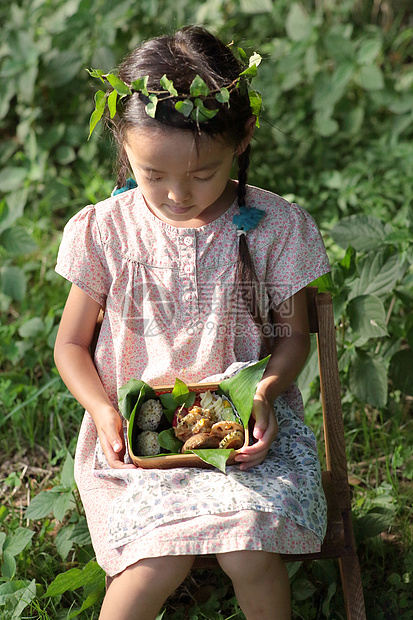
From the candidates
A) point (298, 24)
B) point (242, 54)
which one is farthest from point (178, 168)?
point (298, 24)

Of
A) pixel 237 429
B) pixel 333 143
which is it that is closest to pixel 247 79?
pixel 237 429

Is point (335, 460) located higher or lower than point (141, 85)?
lower

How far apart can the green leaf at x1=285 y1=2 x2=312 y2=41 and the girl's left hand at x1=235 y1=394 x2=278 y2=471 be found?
2.57 meters

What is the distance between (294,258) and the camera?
1.78 metres

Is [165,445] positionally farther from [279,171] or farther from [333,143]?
[333,143]

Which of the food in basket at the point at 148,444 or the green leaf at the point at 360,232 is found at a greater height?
the green leaf at the point at 360,232

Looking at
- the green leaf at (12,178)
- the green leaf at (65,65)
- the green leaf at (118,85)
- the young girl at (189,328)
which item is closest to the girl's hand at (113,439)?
the young girl at (189,328)

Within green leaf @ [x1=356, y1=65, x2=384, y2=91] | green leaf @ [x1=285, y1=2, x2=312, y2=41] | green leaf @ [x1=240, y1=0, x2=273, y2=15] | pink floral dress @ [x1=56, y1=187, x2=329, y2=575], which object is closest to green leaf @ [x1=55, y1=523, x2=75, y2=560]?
pink floral dress @ [x1=56, y1=187, x2=329, y2=575]

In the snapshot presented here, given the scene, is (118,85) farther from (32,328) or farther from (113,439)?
(32,328)

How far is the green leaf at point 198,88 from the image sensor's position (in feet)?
4.94

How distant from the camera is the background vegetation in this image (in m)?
1.95

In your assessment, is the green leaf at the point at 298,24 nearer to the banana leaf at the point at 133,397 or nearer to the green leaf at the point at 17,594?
the banana leaf at the point at 133,397

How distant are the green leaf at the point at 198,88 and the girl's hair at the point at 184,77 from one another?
Answer: 41mm

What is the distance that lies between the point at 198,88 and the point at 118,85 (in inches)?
7.4
